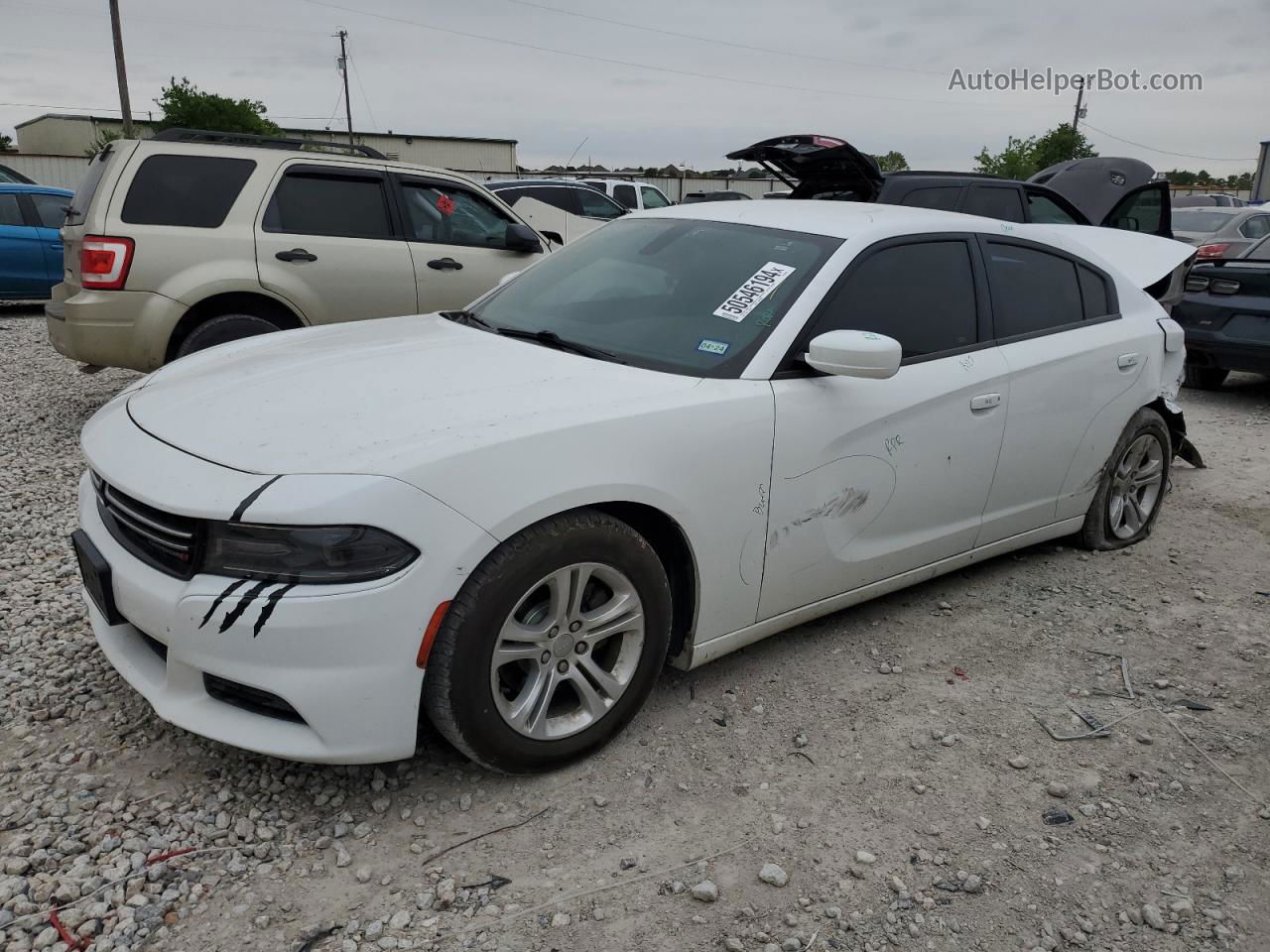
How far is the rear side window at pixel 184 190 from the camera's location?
5.68 m

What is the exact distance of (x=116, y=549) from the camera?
254cm

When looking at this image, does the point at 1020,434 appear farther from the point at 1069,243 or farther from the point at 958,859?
the point at 958,859

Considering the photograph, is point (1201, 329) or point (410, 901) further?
point (1201, 329)

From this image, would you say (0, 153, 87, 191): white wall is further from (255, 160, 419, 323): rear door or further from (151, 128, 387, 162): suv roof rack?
(255, 160, 419, 323): rear door

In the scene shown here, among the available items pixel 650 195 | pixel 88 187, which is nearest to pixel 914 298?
pixel 88 187

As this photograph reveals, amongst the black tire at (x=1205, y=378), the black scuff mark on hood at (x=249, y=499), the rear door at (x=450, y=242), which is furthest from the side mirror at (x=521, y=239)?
the black tire at (x=1205, y=378)

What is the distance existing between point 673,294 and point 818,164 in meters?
5.66

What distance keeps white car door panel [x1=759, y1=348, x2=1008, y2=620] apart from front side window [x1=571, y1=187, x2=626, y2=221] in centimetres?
1112

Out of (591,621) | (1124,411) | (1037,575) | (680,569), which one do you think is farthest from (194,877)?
(1124,411)

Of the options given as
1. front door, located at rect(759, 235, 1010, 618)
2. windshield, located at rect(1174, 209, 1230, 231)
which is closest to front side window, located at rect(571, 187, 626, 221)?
windshield, located at rect(1174, 209, 1230, 231)

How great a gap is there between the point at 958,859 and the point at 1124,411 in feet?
8.71

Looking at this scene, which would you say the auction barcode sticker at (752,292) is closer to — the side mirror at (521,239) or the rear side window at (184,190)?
the side mirror at (521,239)

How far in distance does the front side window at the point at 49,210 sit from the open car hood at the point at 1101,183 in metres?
10.5

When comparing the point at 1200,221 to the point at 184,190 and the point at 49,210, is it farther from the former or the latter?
the point at 49,210
